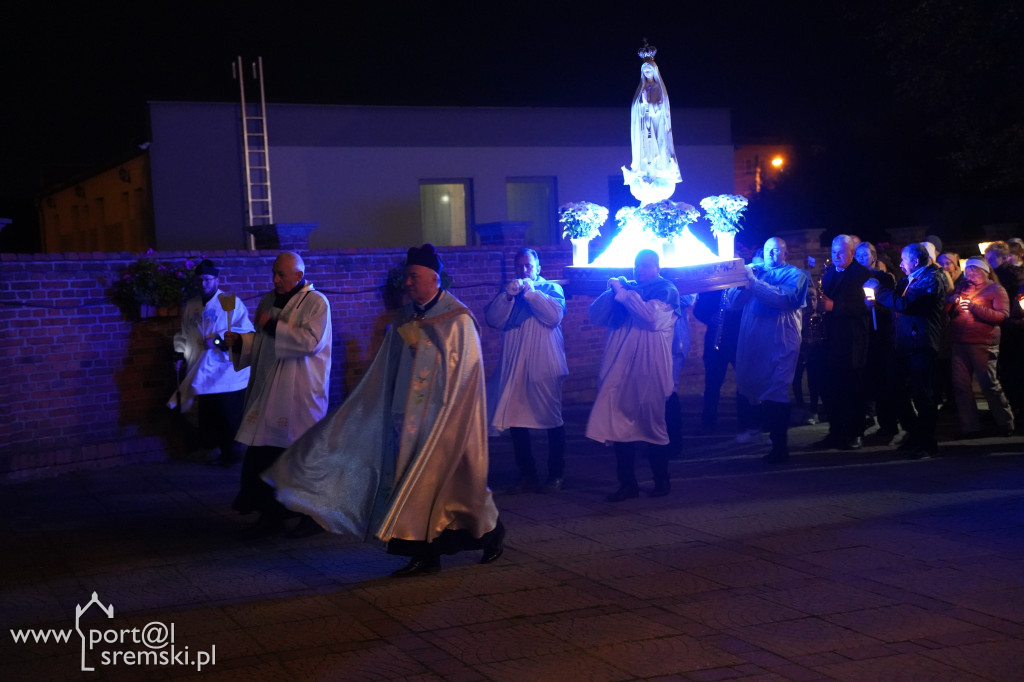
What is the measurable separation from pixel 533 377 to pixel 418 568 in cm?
285

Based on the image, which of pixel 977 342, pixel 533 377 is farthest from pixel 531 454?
pixel 977 342

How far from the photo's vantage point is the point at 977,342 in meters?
11.1

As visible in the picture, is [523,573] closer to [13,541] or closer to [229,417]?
[13,541]

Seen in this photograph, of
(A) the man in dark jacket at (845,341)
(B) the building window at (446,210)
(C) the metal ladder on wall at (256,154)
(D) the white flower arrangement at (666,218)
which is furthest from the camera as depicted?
(B) the building window at (446,210)

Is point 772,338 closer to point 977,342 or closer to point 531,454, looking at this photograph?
point 977,342

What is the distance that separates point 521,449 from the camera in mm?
9383

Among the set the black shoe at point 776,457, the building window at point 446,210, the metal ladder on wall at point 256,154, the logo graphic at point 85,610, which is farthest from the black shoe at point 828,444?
the building window at point 446,210

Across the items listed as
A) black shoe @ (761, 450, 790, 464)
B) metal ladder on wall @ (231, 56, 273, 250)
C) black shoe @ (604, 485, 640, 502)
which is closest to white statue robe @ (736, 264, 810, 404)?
black shoe @ (761, 450, 790, 464)

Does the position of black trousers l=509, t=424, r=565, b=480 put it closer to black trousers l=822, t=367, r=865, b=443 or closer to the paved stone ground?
the paved stone ground

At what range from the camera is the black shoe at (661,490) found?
8930 millimetres

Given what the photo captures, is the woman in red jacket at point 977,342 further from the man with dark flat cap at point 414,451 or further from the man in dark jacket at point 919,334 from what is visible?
the man with dark flat cap at point 414,451

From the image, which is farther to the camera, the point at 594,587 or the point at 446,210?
the point at 446,210

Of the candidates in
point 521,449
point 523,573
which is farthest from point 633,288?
point 523,573

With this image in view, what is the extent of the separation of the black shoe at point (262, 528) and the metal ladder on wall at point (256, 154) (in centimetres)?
1184
